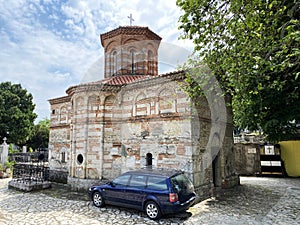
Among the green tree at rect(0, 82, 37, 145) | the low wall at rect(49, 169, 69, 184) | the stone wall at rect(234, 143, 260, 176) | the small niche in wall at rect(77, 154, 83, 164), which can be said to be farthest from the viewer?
the green tree at rect(0, 82, 37, 145)

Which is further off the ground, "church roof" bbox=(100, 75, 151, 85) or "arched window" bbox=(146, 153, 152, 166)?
"church roof" bbox=(100, 75, 151, 85)

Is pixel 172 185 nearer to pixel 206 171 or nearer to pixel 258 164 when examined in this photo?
pixel 206 171

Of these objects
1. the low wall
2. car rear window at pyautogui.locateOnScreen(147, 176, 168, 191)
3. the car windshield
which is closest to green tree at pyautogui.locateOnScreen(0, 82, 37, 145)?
the low wall

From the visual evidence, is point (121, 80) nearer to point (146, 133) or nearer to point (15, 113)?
point (146, 133)

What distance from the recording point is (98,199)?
7.82m

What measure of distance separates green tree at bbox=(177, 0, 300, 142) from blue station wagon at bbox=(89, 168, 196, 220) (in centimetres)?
353

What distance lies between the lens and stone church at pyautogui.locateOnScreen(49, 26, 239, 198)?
29.5ft

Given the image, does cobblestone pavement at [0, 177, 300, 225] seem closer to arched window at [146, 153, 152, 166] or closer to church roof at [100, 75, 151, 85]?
arched window at [146, 153, 152, 166]

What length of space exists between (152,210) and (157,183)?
816 millimetres

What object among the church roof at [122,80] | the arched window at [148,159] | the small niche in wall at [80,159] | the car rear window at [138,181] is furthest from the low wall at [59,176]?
the car rear window at [138,181]

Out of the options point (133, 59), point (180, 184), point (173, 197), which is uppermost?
point (133, 59)

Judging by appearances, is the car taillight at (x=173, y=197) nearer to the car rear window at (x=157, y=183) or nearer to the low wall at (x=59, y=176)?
the car rear window at (x=157, y=183)

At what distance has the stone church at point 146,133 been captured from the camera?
8992mm

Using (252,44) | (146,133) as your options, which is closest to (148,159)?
(146,133)
